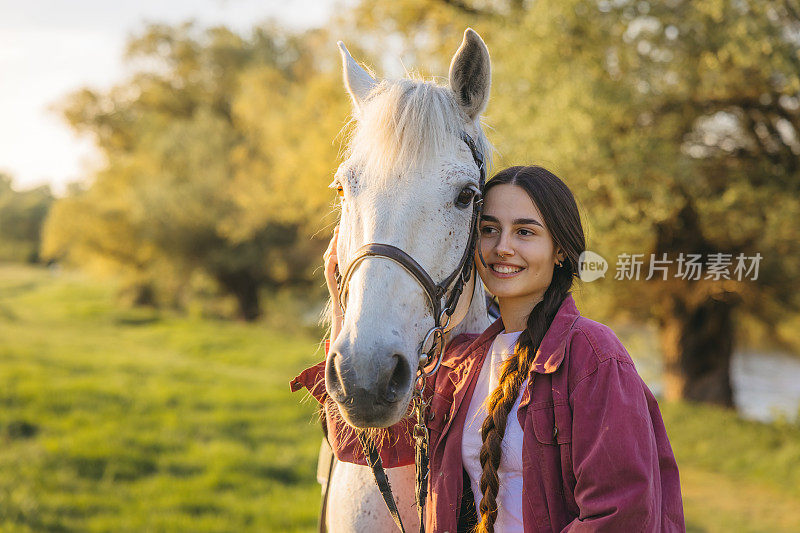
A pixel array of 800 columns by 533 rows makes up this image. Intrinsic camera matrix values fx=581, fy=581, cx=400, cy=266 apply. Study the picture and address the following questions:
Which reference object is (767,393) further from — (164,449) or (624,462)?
(624,462)

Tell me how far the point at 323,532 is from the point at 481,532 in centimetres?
157

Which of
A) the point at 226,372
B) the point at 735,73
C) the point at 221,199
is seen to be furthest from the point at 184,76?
the point at 735,73

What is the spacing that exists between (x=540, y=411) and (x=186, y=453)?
6.18m

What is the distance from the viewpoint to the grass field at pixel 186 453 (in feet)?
17.4

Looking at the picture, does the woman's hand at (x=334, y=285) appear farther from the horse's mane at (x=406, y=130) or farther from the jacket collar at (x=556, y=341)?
the jacket collar at (x=556, y=341)

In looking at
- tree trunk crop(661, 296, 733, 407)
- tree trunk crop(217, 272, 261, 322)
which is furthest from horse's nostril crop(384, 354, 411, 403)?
tree trunk crop(217, 272, 261, 322)

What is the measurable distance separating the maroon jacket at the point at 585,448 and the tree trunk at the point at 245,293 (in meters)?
21.3

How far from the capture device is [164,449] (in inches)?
266

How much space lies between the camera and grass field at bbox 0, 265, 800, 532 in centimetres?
530

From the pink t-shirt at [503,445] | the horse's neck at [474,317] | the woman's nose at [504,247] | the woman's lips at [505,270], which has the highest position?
the woman's nose at [504,247]

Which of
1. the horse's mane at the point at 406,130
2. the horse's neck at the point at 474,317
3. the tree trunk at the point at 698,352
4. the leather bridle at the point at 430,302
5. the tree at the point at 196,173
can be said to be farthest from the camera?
the tree at the point at 196,173

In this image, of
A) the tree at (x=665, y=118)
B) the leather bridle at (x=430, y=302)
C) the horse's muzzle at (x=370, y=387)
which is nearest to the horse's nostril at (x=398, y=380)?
the horse's muzzle at (x=370, y=387)

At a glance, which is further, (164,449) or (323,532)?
(164,449)

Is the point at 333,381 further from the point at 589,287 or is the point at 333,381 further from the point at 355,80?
the point at 589,287
